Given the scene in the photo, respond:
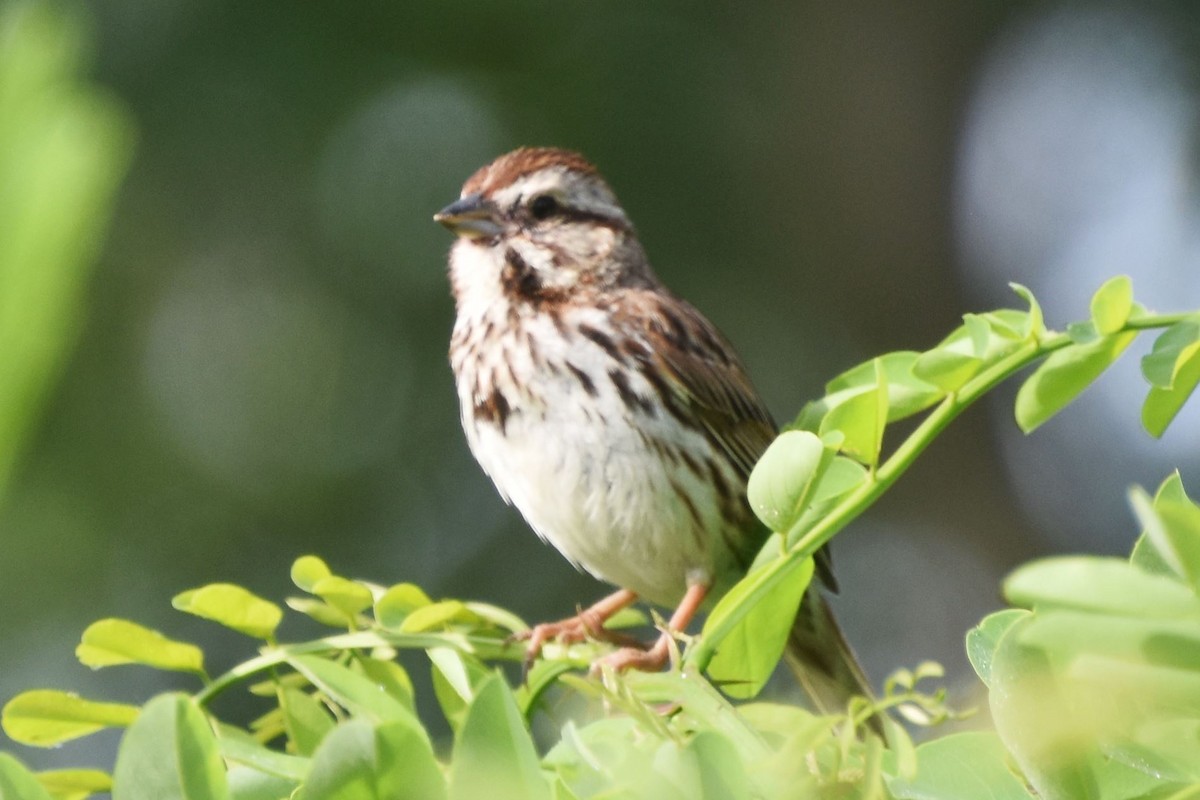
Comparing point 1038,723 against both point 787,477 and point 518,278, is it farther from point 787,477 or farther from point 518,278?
point 518,278

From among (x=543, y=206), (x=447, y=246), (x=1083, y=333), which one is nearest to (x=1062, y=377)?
(x=1083, y=333)

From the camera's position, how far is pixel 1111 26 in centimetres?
746

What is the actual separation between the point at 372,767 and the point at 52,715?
2.25 feet

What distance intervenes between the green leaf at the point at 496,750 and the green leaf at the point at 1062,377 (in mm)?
549

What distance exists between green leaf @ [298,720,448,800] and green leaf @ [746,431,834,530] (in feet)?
1.42

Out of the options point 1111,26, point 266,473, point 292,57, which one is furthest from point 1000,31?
point 266,473

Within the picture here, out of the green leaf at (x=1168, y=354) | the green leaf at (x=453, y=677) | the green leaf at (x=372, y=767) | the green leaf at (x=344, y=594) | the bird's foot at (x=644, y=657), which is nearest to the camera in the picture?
the green leaf at (x=372, y=767)

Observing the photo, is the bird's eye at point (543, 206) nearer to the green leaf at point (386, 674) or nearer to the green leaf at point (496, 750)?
the green leaf at point (386, 674)

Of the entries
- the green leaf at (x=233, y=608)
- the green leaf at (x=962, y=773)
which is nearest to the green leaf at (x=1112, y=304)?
the green leaf at (x=962, y=773)

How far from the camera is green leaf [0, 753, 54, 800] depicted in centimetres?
85

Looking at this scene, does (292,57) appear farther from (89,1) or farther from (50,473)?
(50,473)

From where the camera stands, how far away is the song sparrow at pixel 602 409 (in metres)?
3.26

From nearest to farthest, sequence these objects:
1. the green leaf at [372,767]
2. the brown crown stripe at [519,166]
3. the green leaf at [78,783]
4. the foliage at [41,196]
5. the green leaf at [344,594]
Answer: the foliage at [41,196] < the green leaf at [372,767] < the green leaf at [78,783] < the green leaf at [344,594] < the brown crown stripe at [519,166]

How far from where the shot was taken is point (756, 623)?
137 centimetres
